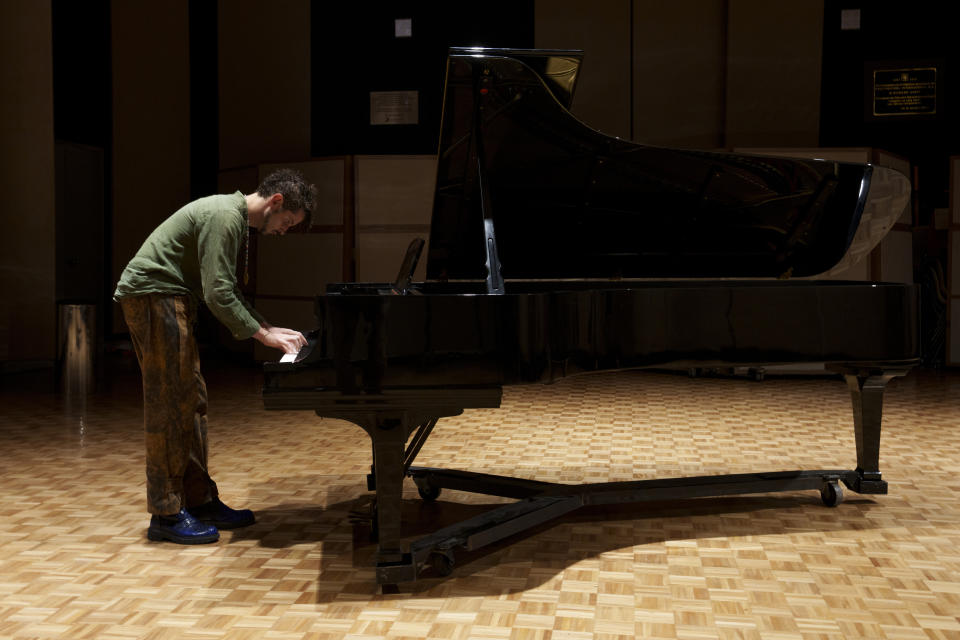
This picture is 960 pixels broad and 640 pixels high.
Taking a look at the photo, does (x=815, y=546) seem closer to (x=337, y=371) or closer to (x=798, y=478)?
(x=798, y=478)

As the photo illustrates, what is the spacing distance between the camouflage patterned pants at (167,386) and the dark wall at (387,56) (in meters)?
5.82

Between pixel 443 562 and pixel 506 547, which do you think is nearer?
pixel 443 562

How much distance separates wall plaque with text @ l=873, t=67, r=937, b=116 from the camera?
26.2 ft

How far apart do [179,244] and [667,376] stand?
5387mm

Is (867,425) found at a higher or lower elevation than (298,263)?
lower

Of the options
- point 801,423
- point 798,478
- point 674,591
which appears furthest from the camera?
point 801,423

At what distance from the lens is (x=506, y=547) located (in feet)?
9.73

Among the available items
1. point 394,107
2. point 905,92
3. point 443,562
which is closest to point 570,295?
point 443,562

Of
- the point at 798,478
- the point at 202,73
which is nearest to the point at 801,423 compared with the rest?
the point at 798,478

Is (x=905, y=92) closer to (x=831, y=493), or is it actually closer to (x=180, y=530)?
(x=831, y=493)

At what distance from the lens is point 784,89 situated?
810 centimetres

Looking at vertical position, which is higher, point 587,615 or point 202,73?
point 202,73

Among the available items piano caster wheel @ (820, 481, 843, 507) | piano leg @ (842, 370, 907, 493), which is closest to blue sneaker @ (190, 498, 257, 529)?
piano caster wheel @ (820, 481, 843, 507)

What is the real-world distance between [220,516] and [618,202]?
6.10 ft
